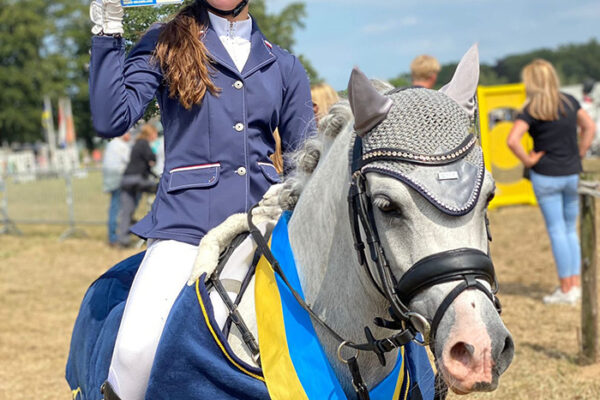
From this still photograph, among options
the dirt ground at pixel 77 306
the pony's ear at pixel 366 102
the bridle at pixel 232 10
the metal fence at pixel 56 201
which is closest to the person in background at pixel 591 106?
the dirt ground at pixel 77 306

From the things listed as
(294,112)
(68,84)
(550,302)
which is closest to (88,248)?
(550,302)

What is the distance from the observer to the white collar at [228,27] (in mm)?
2730

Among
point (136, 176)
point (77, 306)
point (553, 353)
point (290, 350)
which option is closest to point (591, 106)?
point (136, 176)

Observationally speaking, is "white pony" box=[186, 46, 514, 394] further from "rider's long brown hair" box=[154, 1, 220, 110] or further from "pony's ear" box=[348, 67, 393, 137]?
"rider's long brown hair" box=[154, 1, 220, 110]

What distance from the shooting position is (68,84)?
6388 centimetres

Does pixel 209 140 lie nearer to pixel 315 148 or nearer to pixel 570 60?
pixel 315 148

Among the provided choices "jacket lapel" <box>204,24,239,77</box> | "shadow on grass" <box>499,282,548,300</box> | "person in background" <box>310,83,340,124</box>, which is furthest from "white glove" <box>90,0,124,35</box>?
"shadow on grass" <box>499,282,548,300</box>

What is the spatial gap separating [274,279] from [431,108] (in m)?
0.76

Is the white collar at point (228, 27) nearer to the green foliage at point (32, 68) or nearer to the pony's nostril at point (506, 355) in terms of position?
the pony's nostril at point (506, 355)

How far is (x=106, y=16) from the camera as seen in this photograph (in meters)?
2.38

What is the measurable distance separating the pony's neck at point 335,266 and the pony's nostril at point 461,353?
0.38 metres

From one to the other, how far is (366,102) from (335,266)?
541 mm

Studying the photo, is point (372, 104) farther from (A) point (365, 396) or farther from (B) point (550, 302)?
(B) point (550, 302)

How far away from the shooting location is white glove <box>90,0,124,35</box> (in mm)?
2377
